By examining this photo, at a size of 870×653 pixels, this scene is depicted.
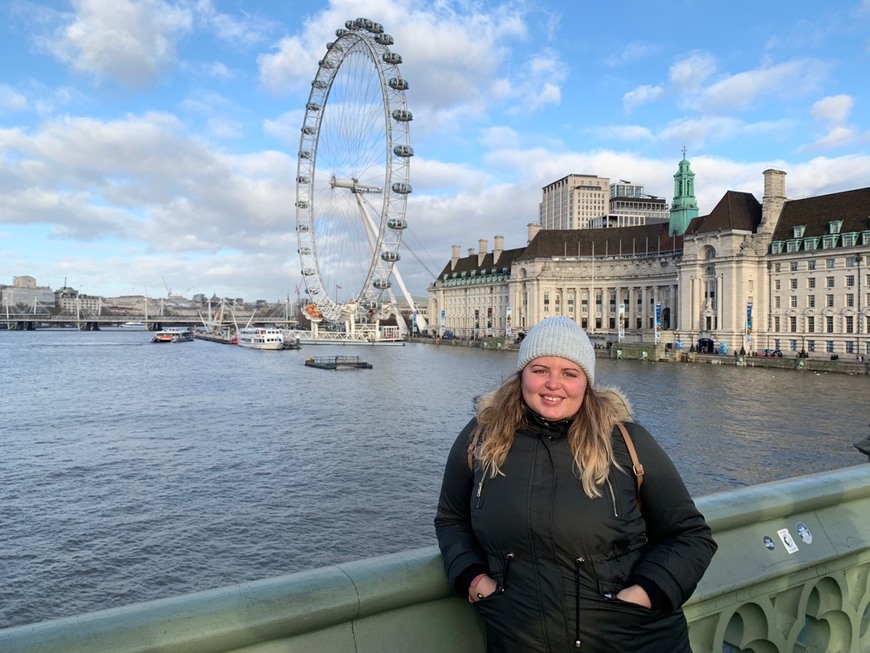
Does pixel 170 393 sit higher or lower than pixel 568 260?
lower

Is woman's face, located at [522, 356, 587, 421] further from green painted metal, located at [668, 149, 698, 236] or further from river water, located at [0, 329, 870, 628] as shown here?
green painted metal, located at [668, 149, 698, 236]

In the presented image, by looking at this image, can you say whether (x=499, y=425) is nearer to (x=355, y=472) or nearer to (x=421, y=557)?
(x=421, y=557)

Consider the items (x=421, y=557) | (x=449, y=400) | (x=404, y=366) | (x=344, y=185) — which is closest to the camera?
(x=421, y=557)

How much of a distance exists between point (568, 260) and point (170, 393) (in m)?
78.2

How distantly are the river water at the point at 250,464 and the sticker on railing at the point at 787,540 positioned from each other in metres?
1.39

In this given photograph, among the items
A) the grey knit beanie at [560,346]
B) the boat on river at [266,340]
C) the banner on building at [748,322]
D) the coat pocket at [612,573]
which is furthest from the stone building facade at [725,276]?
the coat pocket at [612,573]

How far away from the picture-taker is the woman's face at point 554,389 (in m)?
2.69

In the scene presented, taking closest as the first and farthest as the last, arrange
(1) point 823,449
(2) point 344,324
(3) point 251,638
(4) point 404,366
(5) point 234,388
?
(3) point 251,638
(1) point 823,449
(5) point 234,388
(4) point 404,366
(2) point 344,324

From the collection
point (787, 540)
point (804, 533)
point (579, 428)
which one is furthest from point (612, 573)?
point (804, 533)

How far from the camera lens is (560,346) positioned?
284cm

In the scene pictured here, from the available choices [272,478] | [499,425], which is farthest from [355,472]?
[499,425]

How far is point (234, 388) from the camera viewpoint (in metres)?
40.9

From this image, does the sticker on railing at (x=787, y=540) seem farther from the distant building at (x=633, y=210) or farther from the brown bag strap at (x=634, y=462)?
the distant building at (x=633, y=210)

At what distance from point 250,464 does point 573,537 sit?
61.3 ft
